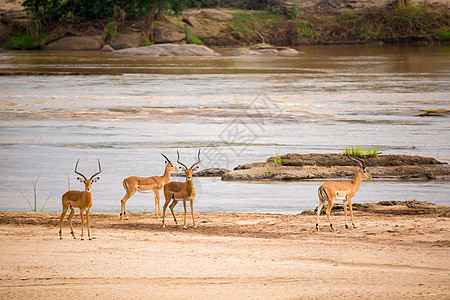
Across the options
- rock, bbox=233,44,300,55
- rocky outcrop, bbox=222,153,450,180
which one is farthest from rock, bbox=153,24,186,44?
rocky outcrop, bbox=222,153,450,180

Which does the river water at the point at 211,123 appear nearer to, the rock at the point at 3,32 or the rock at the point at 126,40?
the rock at the point at 126,40

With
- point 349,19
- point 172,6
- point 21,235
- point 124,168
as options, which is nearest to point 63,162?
point 124,168

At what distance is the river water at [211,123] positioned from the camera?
13117 mm

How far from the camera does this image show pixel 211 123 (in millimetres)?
20859

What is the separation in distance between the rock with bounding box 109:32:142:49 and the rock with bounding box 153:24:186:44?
4.71 ft

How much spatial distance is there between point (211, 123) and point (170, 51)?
30763 mm

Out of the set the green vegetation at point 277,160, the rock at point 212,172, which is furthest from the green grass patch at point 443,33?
the rock at point 212,172

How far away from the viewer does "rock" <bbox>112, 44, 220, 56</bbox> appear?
1976 inches

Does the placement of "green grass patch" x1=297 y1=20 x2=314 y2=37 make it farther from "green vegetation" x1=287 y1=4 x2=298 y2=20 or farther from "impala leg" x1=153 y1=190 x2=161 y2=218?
"impala leg" x1=153 y1=190 x2=161 y2=218

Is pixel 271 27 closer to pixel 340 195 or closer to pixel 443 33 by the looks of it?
pixel 443 33

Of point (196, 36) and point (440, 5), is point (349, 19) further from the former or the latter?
point (196, 36)

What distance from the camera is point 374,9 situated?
204 ft

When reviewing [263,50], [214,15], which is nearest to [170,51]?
[263,50]

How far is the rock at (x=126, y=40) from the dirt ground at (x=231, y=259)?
43908 mm
